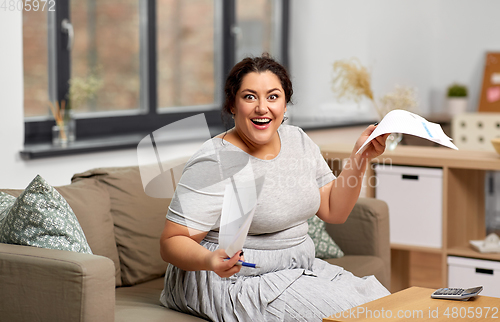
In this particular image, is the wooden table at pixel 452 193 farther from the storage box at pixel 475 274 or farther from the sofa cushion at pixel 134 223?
the sofa cushion at pixel 134 223

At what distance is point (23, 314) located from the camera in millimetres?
1602

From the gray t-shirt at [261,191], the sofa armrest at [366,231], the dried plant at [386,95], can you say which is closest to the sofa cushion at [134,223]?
the gray t-shirt at [261,191]

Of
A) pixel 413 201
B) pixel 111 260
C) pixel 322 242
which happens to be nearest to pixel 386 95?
pixel 413 201

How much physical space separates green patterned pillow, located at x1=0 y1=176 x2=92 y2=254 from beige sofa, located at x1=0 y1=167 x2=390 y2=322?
5 cm

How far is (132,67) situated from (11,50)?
3.65 ft

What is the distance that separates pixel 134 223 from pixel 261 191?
0.68 metres

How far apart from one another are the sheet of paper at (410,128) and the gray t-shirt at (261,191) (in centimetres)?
25

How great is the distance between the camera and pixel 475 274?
2.76 metres

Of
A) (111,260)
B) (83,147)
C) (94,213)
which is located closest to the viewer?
(111,260)

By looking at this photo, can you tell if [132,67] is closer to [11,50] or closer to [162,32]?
[162,32]

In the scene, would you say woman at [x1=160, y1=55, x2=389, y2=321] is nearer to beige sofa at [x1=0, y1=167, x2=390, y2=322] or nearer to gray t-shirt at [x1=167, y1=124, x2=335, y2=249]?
gray t-shirt at [x1=167, y1=124, x2=335, y2=249]

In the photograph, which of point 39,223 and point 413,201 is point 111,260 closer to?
point 39,223

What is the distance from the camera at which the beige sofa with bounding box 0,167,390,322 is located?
153cm

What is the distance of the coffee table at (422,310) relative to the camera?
4.72ft
